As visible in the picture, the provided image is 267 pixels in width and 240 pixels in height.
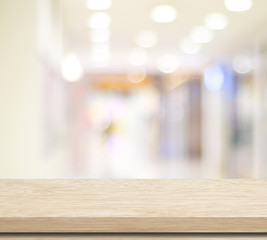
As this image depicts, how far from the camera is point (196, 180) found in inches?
8.5

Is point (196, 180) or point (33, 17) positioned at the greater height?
point (33, 17)

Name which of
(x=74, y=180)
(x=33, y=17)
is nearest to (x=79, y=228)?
(x=74, y=180)

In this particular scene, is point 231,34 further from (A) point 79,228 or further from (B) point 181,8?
(A) point 79,228

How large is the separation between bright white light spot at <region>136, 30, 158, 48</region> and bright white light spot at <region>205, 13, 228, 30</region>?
0.04 meters

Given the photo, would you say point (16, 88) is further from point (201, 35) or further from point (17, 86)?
point (201, 35)

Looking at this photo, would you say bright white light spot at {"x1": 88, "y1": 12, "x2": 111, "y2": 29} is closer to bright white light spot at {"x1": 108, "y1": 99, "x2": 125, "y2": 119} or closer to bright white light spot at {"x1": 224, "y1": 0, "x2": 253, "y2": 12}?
bright white light spot at {"x1": 224, "y1": 0, "x2": 253, "y2": 12}

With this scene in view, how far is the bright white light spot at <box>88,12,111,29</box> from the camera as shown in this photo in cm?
25

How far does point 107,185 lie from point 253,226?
0.09 meters

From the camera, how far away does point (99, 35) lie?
288 mm

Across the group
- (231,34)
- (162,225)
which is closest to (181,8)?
(231,34)

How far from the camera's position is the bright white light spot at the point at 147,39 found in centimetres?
27

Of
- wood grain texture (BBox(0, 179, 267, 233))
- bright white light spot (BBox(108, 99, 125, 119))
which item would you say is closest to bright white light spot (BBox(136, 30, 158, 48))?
wood grain texture (BBox(0, 179, 267, 233))

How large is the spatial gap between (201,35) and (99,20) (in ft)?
0.26

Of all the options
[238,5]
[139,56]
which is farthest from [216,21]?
[139,56]
